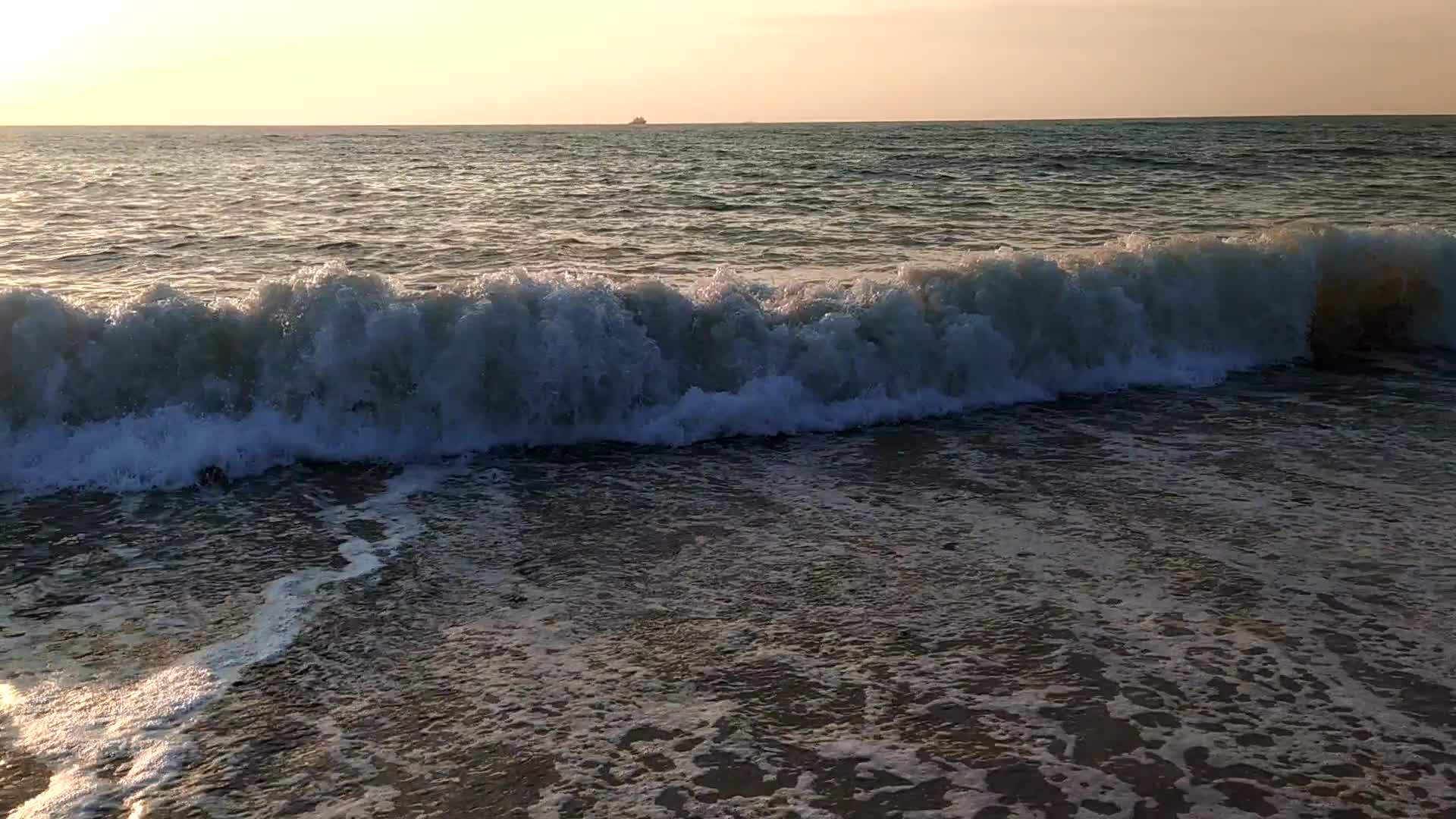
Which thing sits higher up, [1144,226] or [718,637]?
[1144,226]

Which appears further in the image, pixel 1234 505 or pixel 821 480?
pixel 821 480

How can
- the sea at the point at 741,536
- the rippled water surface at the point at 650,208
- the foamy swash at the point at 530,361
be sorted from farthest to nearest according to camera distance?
the rippled water surface at the point at 650,208 < the foamy swash at the point at 530,361 < the sea at the point at 741,536

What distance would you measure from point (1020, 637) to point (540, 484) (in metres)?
3.37

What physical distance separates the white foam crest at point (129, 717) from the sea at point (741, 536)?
0.7 inches

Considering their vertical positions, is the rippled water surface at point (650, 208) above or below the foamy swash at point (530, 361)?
above

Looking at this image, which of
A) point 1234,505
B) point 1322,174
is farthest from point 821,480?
point 1322,174

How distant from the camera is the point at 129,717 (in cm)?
405

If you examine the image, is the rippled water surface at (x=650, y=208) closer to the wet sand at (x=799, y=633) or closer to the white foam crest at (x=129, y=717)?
the wet sand at (x=799, y=633)

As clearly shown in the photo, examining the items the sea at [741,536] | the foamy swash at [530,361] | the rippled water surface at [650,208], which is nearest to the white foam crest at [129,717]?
the sea at [741,536]

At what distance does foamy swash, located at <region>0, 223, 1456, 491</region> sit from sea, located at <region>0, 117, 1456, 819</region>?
3cm

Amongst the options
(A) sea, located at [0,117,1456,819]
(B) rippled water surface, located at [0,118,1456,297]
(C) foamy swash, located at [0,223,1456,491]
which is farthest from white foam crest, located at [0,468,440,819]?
(B) rippled water surface, located at [0,118,1456,297]

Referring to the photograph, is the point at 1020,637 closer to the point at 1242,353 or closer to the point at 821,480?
the point at 821,480

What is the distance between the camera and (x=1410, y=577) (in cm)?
516

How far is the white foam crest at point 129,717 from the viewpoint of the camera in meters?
3.58
